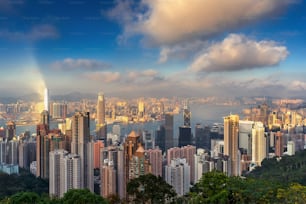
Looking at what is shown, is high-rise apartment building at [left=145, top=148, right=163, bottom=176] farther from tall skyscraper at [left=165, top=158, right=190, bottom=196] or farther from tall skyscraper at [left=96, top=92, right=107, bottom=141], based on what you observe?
tall skyscraper at [left=96, top=92, right=107, bottom=141]

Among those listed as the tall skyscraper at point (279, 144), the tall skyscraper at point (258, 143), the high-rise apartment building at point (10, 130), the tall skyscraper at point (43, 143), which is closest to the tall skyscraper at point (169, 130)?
the tall skyscraper at point (258, 143)

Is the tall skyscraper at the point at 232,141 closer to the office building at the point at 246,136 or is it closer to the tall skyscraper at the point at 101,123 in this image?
the office building at the point at 246,136

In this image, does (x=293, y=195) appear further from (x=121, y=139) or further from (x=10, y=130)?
(x=10, y=130)

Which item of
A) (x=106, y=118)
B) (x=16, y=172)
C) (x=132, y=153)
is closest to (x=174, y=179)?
(x=132, y=153)

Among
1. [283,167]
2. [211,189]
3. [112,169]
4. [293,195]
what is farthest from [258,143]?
[293,195]

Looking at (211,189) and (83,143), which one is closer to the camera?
(211,189)

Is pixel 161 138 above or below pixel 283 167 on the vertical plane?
above

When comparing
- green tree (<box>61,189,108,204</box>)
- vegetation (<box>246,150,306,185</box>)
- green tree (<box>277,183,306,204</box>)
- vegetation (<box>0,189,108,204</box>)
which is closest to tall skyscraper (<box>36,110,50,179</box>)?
vegetation (<box>246,150,306,185</box>)
